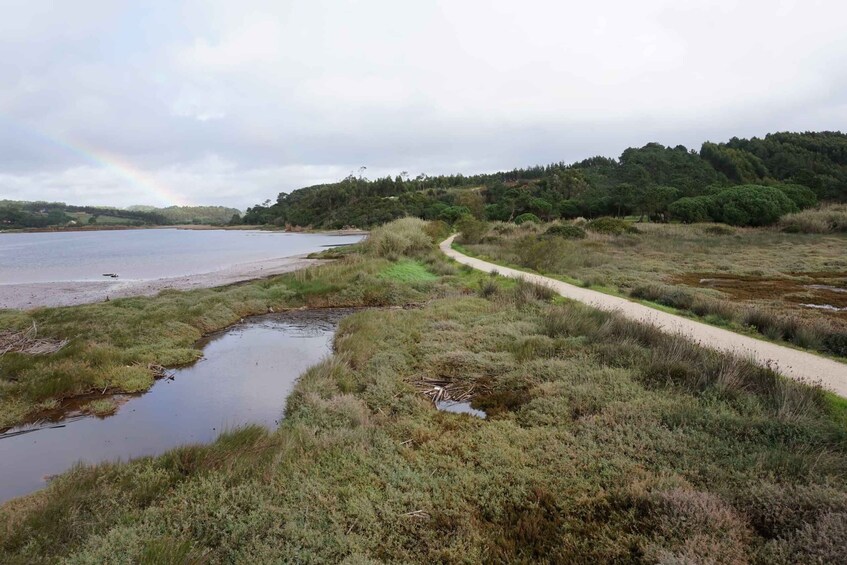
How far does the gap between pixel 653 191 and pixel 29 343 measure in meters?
72.9

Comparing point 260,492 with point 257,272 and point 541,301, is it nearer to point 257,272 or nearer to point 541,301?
point 541,301

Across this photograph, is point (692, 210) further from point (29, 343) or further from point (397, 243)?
point (29, 343)

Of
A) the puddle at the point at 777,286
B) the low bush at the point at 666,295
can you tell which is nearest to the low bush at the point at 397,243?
the low bush at the point at 666,295

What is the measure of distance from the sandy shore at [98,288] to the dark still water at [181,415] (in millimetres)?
13048

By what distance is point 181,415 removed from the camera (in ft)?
28.0

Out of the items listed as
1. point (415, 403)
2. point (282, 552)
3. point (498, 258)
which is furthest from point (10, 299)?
point (498, 258)

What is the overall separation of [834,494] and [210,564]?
628 cm

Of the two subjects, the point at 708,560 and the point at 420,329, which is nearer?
the point at 708,560

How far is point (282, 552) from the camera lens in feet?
14.2

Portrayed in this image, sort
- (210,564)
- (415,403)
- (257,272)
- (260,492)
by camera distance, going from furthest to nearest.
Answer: (257,272) < (415,403) < (260,492) < (210,564)

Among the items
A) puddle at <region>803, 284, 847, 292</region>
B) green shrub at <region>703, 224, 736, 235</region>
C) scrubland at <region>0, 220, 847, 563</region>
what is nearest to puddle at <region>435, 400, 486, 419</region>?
scrubland at <region>0, 220, 847, 563</region>

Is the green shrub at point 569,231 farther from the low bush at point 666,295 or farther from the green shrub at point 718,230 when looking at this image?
the low bush at point 666,295

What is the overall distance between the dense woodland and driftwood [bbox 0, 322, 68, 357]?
2570 inches

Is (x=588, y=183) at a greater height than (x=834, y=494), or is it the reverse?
(x=588, y=183)
